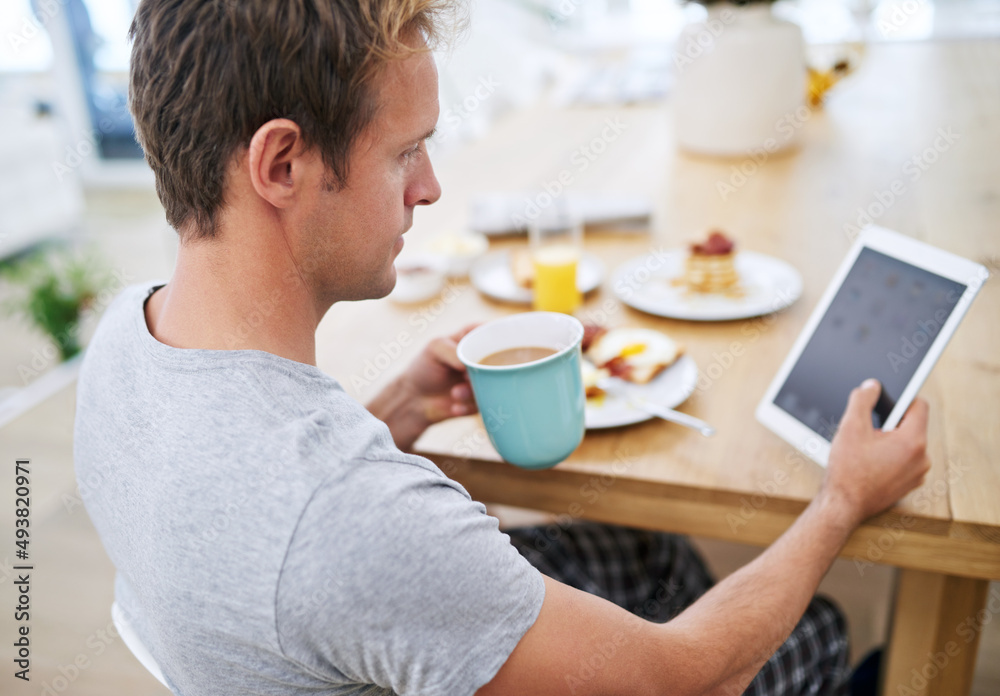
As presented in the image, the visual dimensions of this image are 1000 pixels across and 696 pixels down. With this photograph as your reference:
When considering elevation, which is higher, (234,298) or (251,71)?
(251,71)

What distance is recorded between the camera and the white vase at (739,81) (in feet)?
5.88

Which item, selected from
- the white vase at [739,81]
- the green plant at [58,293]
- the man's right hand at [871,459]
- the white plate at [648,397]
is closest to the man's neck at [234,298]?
the white plate at [648,397]

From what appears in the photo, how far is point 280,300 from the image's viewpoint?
2.34 ft

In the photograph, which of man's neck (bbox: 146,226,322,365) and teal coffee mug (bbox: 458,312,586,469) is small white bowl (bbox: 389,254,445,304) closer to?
teal coffee mug (bbox: 458,312,586,469)

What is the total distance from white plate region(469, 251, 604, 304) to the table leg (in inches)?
25.0

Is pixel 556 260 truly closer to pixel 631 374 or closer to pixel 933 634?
pixel 631 374

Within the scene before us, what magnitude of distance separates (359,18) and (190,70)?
14 cm

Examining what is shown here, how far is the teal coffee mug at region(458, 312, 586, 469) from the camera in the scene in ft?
2.62

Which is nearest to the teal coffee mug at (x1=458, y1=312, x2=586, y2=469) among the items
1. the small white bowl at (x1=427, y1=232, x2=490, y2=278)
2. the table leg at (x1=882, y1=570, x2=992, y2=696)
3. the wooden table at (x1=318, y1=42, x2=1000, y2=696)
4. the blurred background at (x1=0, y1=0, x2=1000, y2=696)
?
the wooden table at (x1=318, y1=42, x2=1000, y2=696)

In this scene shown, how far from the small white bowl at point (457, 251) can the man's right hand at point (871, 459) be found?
29.6 inches

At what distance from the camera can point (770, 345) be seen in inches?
44.4

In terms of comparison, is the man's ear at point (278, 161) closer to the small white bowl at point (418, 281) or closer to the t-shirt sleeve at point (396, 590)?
the t-shirt sleeve at point (396, 590)

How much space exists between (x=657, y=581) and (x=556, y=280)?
Result: 467mm

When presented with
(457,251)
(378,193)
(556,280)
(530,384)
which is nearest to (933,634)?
(530,384)
